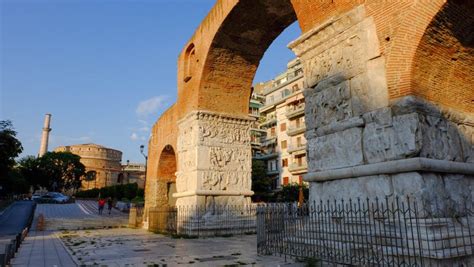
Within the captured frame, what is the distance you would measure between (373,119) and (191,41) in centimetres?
897

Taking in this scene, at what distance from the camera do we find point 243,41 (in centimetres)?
1064

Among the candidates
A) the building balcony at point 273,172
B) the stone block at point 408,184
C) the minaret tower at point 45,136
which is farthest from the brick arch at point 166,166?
the minaret tower at point 45,136

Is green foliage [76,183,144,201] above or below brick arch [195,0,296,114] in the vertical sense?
below

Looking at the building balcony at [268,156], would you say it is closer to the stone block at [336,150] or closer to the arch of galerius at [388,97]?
the arch of galerius at [388,97]

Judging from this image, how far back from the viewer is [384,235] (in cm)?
429

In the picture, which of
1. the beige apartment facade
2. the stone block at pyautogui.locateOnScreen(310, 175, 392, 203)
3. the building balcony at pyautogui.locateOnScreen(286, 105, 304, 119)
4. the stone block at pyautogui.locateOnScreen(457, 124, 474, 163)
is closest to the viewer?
the stone block at pyautogui.locateOnScreen(310, 175, 392, 203)

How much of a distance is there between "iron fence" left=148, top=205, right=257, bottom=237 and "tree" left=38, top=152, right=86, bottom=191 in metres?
41.6

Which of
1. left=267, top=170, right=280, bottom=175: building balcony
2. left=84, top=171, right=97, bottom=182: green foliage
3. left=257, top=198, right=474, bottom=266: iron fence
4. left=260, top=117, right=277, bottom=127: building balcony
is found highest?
left=260, top=117, right=277, bottom=127: building balcony

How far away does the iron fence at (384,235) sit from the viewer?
3.90m

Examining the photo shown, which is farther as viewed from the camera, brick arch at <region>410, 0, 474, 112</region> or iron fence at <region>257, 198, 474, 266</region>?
brick arch at <region>410, 0, 474, 112</region>

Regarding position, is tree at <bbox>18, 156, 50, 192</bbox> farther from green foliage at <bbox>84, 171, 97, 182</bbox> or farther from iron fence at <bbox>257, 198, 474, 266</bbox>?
iron fence at <bbox>257, 198, 474, 266</bbox>

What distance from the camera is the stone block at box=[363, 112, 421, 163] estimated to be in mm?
4355

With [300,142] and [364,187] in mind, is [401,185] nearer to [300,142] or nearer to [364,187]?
[364,187]

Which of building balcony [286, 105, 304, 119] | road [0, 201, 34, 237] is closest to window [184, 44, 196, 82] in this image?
road [0, 201, 34, 237]
